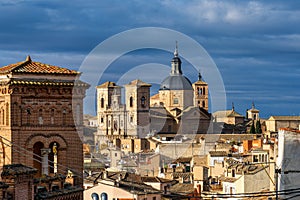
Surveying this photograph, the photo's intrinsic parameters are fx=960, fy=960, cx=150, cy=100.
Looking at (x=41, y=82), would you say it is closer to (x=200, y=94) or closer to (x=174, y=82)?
(x=174, y=82)

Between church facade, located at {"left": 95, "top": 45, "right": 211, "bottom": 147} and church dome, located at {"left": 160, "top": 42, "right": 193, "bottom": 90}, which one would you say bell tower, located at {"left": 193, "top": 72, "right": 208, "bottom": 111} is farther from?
church facade, located at {"left": 95, "top": 45, "right": 211, "bottom": 147}

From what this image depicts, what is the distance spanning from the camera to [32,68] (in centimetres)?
1967

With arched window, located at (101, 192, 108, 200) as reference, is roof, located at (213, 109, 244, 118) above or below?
above

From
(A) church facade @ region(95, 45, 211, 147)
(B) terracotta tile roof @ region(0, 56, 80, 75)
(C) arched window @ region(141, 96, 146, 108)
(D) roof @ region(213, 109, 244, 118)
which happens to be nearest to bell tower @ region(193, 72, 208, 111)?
(D) roof @ region(213, 109, 244, 118)

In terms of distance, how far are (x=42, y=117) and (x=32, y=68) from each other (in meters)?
1.04

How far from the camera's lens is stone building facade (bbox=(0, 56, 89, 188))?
19.2 meters

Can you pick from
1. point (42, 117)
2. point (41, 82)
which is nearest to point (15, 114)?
point (42, 117)

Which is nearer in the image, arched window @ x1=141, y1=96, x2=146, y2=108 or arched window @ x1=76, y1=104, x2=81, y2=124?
arched window @ x1=76, y1=104, x2=81, y2=124

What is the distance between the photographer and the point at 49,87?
1955cm

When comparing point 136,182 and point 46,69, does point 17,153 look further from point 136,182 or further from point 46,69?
point 136,182

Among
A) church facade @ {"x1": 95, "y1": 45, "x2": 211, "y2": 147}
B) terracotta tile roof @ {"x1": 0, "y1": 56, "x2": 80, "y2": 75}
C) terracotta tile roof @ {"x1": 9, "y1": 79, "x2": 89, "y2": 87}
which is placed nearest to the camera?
terracotta tile roof @ {"x1": 9, "y1": 79, "x2": 89, "y2": 87}

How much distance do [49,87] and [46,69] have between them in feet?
1.35

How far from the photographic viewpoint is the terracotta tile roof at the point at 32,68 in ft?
63.8

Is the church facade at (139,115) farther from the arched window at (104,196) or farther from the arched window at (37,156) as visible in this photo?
the arched window at (37,156)
